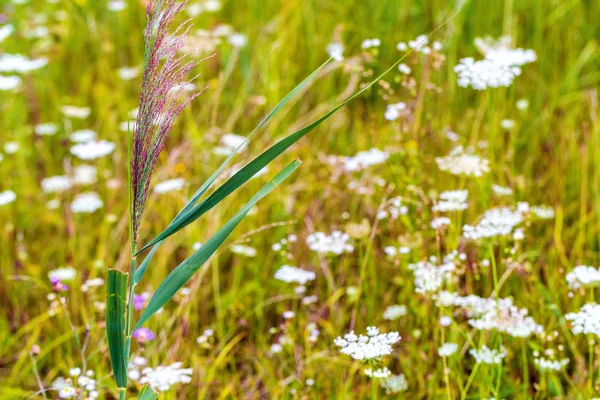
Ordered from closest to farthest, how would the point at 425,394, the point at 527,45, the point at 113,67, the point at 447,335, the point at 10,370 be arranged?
the point at 425,394 < the point at 447,335 < the point at 10,370 < the point at 527,45 < the point at 113,67

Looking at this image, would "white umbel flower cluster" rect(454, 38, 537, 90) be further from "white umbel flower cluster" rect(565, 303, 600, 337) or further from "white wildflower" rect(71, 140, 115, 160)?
"white wildflower" rect(71, 140, 115, 160)

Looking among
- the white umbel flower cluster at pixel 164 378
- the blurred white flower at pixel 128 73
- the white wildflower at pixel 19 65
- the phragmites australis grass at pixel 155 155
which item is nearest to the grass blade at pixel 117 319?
the phragmites australis grass at pixel 155 155

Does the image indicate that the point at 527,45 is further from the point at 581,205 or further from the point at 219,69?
the point at 219,69

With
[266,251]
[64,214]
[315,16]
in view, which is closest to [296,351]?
[266,251]

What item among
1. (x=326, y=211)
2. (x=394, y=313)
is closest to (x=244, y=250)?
(x=326, y=211)

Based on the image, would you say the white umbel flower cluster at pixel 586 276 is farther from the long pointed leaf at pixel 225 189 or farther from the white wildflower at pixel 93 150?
the white wildflower at pixel 93 150

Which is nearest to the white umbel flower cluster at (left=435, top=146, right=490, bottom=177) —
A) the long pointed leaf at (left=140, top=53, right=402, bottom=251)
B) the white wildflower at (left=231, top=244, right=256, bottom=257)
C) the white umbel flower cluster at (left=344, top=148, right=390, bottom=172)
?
the white umbel flower cluster at (left=344, top=148, right=390, bottom=172)

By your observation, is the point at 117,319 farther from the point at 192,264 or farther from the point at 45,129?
the point at 45,129
